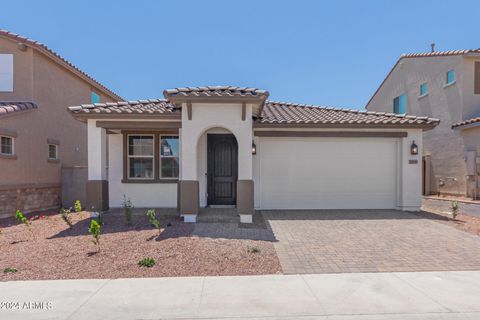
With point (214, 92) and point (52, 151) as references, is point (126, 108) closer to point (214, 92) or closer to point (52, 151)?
point (214, 92)

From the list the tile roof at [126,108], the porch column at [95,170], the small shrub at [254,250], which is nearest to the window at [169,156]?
the tile roof at [126,108]

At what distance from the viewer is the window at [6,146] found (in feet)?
32.3

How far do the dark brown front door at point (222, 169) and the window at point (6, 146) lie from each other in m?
7.19

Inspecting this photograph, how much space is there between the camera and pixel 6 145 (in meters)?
10.0

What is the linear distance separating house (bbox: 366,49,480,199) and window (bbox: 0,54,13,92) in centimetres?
1883

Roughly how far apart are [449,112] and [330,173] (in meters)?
7.44

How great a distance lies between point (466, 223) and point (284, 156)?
233 inches

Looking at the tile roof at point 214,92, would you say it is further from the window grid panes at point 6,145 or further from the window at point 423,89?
the window at point 423,89

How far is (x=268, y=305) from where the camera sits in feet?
12.5

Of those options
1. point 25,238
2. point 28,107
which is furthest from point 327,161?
point 28,107

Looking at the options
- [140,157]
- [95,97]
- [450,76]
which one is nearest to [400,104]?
[450,76]

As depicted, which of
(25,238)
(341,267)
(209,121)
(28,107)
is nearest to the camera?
(341,267)

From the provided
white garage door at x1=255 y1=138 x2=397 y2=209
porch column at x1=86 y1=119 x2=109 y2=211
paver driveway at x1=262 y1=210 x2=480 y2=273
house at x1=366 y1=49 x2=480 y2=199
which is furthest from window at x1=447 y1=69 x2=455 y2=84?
porch column at x1=86 y1=119 x2=109 y2=211

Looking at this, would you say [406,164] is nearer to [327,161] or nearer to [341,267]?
[327,161]
